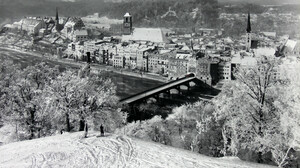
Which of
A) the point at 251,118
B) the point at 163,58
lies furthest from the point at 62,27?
the point at 251,118

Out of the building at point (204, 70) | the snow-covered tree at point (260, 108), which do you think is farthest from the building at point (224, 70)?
the snow-covered tree at point (260, 108)

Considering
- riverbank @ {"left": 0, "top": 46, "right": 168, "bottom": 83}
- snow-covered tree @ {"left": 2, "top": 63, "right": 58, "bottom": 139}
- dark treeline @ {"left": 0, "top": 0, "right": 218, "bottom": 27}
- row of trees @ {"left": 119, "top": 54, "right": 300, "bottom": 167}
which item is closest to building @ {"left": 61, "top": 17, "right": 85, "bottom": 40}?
dark treeline @ {"left": 0, "top": 0, "right": 218, "bottom": 27}

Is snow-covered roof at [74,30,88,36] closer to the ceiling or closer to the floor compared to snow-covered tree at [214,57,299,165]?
closer to the ceiling

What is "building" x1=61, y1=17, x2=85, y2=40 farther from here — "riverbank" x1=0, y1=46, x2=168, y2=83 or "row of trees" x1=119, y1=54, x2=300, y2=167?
"row of trees" x1=119, y1=54, x2=300, y2=167

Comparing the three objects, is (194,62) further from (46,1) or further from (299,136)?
(299,136)

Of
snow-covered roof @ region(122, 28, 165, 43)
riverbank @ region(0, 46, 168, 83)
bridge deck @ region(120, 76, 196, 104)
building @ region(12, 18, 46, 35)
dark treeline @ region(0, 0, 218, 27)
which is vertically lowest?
bridge deck @ region(120, 76, 196, 104)

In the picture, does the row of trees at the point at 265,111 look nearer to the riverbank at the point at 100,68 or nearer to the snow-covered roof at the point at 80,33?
the riverbank at the point at 100,68

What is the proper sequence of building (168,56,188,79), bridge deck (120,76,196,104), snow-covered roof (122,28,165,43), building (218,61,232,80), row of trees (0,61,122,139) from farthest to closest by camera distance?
snow-covered roof (122,28,165,43) < building (168,56,188,79) < building (218,61,232,80) < bridge deck (120,76,196,104) < row of trees (0,61,122,139)
